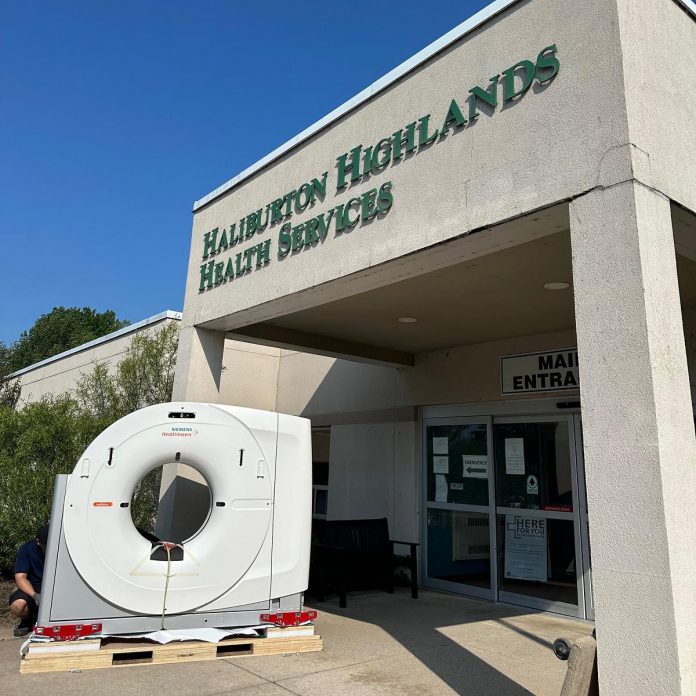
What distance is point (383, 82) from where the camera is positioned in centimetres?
529

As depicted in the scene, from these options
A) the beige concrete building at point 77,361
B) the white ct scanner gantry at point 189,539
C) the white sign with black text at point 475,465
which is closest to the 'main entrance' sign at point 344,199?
the white ct scanner gantry at point 189,539

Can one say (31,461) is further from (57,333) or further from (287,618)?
(57,333)

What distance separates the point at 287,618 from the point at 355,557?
8.55 feet

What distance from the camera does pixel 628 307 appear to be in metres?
3.19

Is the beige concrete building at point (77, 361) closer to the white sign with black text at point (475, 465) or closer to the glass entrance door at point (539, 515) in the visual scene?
the white sign with black text at point (475, 465)

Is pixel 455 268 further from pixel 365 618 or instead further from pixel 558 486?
pixel 365 618

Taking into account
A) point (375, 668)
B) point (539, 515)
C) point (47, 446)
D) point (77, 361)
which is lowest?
point (375, 668)

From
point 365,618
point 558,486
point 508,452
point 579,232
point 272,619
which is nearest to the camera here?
point 579,232

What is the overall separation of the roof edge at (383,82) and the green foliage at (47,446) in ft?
13.6

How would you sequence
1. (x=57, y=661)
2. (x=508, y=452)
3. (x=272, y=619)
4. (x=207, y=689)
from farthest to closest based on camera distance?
(x=508, y=452), (x=272, y=619), (x=57, y=661), (x=207, y=689)

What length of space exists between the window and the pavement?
4191 mm

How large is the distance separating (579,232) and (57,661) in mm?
4708

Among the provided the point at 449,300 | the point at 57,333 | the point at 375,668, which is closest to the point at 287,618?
the point at 375,668

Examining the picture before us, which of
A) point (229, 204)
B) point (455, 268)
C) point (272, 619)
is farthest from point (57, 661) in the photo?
point (229, 204)
